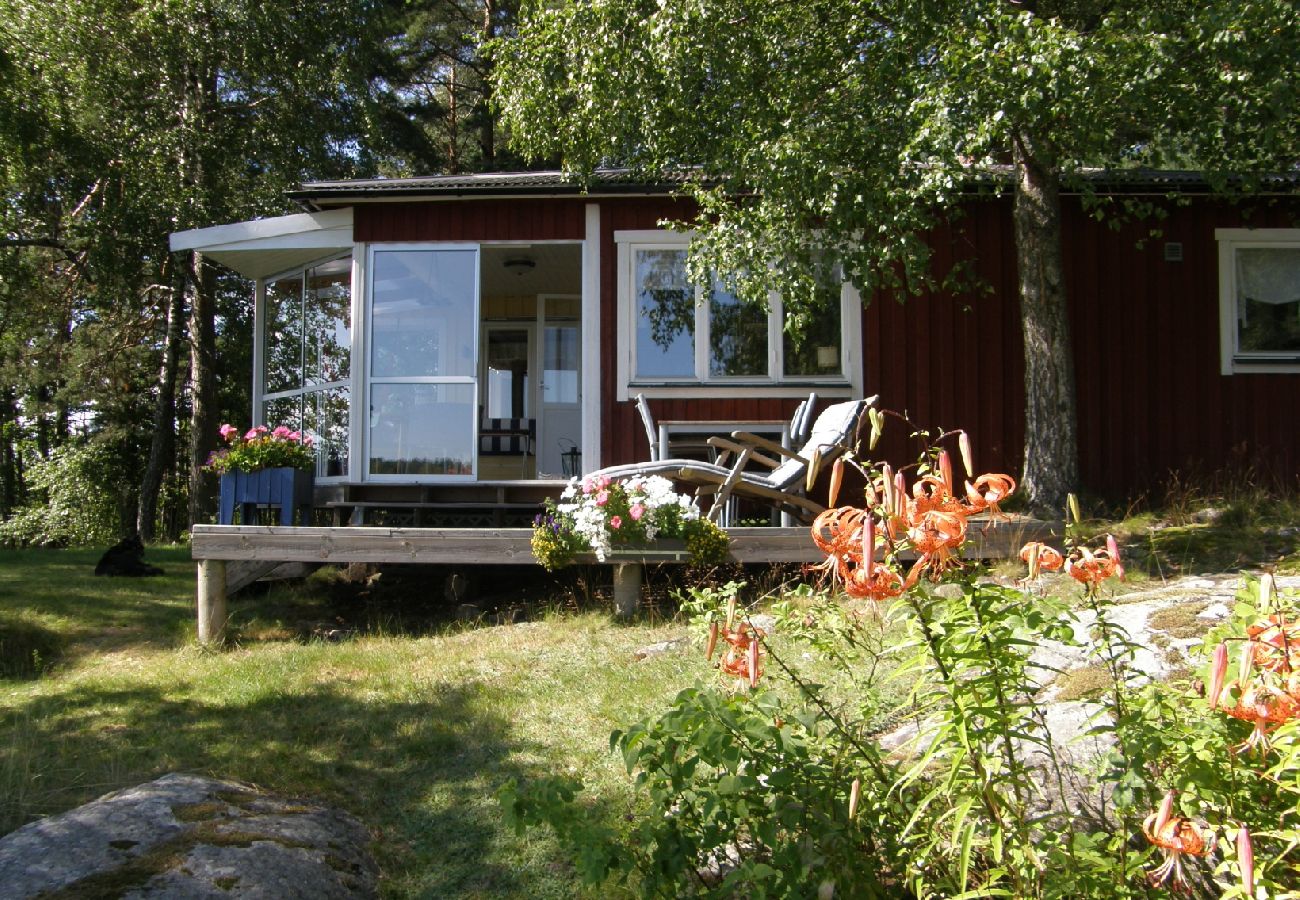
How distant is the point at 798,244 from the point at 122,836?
18.4ft

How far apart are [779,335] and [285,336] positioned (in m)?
5.01

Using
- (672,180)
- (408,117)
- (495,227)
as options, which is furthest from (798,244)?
(408,117)

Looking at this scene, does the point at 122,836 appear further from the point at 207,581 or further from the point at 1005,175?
the point at 1005,175

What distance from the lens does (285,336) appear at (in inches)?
412

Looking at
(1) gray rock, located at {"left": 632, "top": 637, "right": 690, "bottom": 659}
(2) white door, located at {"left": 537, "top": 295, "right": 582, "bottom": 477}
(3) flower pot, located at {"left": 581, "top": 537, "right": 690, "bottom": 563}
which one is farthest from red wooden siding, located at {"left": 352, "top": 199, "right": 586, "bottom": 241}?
(1) gray rock, located at {"left": 632, "top": 637, "right": 690, "bottom": 659}

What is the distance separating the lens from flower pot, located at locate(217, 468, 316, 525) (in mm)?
8336

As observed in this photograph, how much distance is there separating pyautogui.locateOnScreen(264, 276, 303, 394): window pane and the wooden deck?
3543 mm

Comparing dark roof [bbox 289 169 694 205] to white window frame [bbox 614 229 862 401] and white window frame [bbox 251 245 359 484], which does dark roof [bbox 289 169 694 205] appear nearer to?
white window frame [bbox 614 229 862 401]

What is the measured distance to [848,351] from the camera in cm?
926

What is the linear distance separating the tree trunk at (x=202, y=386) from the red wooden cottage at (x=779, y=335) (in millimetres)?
5910

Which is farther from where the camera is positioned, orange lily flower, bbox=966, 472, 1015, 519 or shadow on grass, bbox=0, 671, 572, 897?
shadow on grass, bbox=0, 671, 572, 897

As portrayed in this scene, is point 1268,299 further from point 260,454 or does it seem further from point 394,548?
point 260,454

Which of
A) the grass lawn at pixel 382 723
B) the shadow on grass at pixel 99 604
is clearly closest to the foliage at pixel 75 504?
the shadow on grass at pixel 99 604

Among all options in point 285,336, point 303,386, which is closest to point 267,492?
point 303,386
